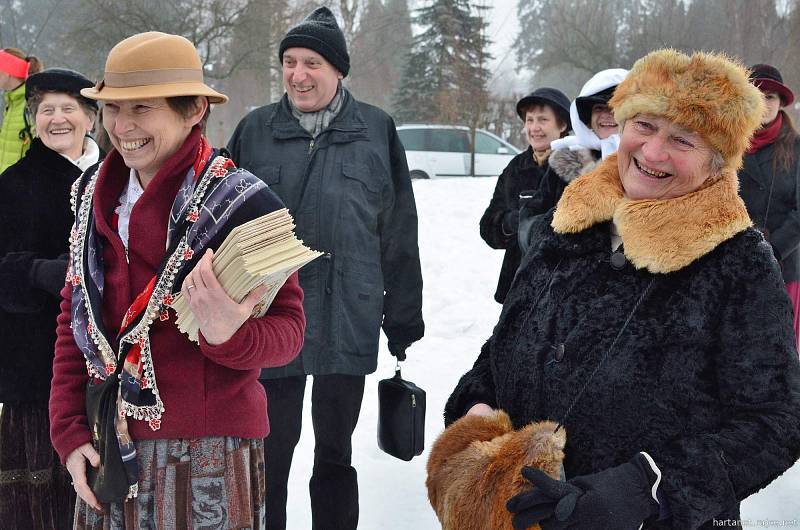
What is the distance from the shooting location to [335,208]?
10.0 feet

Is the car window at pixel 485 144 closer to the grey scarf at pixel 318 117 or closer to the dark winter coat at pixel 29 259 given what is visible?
the grey scarf at pixel 318 117

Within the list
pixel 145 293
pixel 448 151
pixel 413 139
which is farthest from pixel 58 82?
pixel 448 151

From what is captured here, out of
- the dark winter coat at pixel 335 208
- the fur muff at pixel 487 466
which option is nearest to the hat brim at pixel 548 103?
the dark winter coat at pixel 335 208

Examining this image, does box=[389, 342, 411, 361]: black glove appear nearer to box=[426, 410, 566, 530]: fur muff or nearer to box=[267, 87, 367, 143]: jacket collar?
box=[267, 87, 367, 143]: jacket collar

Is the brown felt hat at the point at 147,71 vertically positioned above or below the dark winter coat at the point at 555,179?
above

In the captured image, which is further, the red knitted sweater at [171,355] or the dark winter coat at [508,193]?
the dark winter coat at [508,193]

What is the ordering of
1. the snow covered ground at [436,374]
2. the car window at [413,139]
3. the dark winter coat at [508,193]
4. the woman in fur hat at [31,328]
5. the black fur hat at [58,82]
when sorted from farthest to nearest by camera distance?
the car window at [413,139] < the dark winter coat at [508,193] < the snow covered ground at [436,374] < the black fur hat at [58,82] < the woman in fur hat at [31,328]

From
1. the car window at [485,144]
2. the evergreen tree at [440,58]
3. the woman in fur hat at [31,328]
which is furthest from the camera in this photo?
the evergreen tree at [440,58]

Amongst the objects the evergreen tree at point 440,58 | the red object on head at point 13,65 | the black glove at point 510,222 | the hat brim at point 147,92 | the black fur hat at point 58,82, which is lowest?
the black glove at point 510,222

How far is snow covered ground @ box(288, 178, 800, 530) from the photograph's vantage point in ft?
11.8

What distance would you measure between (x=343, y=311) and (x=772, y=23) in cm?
1979

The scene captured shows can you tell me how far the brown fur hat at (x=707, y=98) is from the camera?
1.64 metres

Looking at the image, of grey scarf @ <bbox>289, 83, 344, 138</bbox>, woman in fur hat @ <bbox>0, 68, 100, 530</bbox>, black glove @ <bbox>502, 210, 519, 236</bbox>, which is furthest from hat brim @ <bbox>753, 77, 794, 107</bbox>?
woman in fur hat @ <bbox>0, 68, 100, 530</bbox>

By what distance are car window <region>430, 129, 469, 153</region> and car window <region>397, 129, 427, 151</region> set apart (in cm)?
24
